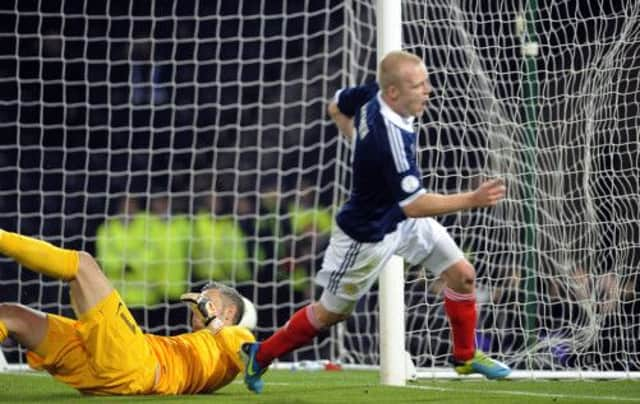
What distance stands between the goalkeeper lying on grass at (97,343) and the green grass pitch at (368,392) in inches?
3.7

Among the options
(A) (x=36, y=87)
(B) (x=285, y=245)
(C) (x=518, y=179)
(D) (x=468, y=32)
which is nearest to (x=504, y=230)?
(C) (x=518, y=179)

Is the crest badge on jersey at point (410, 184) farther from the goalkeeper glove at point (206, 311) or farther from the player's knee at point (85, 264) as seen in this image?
the player's knee at point (85, 264)

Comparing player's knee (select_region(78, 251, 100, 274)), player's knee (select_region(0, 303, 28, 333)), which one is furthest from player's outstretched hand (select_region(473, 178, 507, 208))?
player's knee (select_region(0, 303, 28, 333))

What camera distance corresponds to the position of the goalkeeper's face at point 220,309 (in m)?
6.30

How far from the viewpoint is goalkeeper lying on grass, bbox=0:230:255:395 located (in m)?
5.70

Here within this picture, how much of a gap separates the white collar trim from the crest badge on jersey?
23 cm

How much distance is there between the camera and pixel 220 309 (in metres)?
6.34

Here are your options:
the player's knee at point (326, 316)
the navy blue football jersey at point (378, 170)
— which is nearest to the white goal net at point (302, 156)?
the player's knee at point (326, 316)

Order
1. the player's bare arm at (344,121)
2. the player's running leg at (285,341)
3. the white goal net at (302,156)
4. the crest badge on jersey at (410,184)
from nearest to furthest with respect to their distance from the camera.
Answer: the crest badge on jersey at (410,184) < the player's running leg at (285,341) < the player's bare arm at (344,121) < the white goal net at (302,156)

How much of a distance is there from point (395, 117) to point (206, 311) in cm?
126

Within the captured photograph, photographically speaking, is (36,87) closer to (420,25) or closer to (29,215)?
(29,215)

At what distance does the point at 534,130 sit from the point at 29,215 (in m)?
3.73

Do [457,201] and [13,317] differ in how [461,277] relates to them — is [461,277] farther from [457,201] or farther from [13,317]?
[13,317]

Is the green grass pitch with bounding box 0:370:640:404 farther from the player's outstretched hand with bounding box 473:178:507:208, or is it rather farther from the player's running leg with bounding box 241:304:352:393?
the player's outstretched hand with bounding box 473:178:507:208
